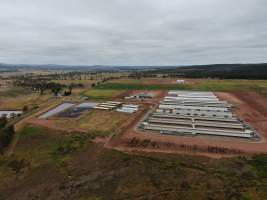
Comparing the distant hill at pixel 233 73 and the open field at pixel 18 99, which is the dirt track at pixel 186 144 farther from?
the distant hill at pixel 233 73

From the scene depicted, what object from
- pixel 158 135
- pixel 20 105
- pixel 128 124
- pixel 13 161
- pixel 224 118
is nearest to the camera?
pixel 13 161

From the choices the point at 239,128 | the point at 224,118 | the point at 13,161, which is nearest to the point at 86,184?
the point at 13,161

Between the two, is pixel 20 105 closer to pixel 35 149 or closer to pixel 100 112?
pixel 100 112

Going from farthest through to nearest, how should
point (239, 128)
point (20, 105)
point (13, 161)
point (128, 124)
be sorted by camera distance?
point (20, 105) → point (128, 124) → point (239, 128) → point (13, 161)

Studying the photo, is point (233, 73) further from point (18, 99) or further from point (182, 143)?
point (182, 143)

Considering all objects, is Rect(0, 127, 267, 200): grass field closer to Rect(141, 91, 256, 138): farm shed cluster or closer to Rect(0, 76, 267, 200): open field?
Rect(0, 76, 267, 200): open field

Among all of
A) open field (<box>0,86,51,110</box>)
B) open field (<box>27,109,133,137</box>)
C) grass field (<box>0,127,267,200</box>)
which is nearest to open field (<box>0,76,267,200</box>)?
grass field (<box>0,127,267,200</box>)
